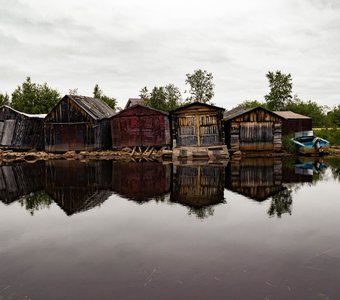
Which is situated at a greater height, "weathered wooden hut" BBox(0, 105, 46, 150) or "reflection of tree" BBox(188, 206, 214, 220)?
"weathered wooden hut" BBox(0, 105, 46, 150)

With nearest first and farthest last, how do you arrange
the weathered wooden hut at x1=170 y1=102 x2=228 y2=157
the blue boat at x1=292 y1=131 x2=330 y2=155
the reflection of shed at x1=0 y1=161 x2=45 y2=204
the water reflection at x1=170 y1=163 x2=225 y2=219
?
the water reflection at x1=170 y1=163 x2=225 y2=219
the reflection of shed at x1=0 y1=161 x2=45 y2=204
the weathered wooden hut at x1=170 y1=102 x2=228 y2=157
the blue boat at x1=292 y1=131 x2=330 y2=155

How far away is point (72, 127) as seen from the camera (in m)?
32.2

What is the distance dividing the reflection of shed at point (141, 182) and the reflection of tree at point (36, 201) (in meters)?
2.94

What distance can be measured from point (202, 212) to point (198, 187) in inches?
154

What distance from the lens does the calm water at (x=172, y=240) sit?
5.60m

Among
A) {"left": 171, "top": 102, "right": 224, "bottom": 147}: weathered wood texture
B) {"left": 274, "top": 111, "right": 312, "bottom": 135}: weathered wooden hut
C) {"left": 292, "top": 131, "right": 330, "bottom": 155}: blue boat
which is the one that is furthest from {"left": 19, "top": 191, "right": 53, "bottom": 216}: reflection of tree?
{"left": 274, "top": 111, "right": 312, "bottom": 135}: weathered wooden hut

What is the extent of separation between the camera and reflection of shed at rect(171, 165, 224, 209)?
39.3 ft

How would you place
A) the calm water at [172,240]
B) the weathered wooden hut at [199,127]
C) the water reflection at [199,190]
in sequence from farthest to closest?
the weathered wooden hut at [199,127]
the water reflection at [199,190]
the calm water at [172,240]

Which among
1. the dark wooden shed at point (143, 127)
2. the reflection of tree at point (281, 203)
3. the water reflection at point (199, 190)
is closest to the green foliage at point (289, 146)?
the dark wooden shed at point (143, 127)

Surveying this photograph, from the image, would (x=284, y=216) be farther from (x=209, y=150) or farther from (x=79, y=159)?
(x=79, y=159)

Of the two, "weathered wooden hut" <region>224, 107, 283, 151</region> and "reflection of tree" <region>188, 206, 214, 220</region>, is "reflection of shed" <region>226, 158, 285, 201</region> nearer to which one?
"reflection of tree" <region>188, 206, 214, 220</region>

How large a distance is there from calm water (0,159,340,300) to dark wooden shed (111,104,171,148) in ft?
53.4

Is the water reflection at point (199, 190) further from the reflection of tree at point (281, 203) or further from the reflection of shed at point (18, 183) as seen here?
the reflection of shed at point (18, 183)

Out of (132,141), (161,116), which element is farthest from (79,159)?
(161,116)
